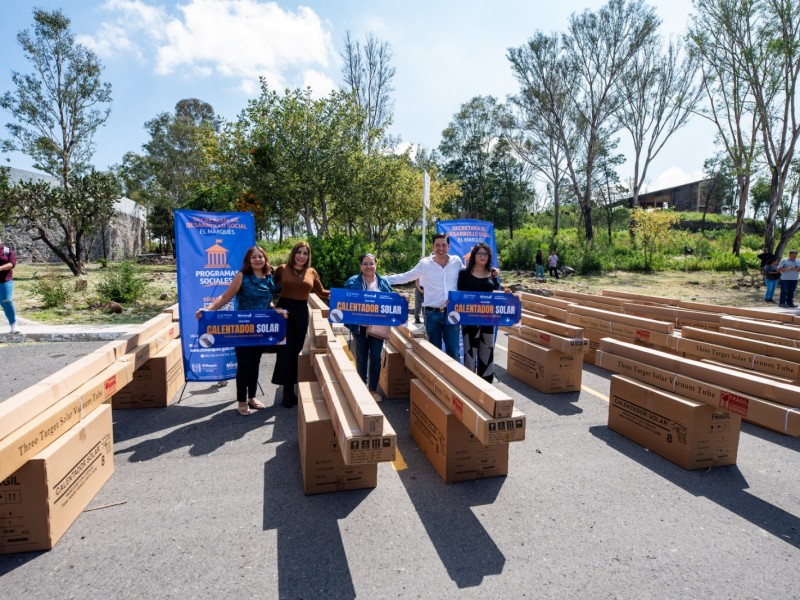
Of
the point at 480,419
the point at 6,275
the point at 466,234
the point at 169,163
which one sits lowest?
the point at 480,419

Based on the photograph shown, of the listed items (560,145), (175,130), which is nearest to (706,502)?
(560,145)

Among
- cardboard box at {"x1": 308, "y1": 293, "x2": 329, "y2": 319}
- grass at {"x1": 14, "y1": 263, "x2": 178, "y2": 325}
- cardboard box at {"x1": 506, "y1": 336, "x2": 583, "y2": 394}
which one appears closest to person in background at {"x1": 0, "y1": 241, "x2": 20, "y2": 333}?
grass at {"x1": 14, "y1": 263, "x2": 178, "y2": 325}

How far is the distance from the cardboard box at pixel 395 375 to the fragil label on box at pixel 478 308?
0.94m

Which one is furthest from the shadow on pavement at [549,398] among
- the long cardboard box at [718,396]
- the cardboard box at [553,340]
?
the long cardboard box at [718,396]

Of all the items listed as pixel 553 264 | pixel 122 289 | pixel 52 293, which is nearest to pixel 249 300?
pixel 122 289

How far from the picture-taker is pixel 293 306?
16.0 feet

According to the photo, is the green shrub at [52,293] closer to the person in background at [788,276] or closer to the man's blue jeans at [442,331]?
the man's blue jeans at [442,331]

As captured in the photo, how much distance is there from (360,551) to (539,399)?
3.39 metres

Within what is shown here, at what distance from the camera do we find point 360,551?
8.63ft

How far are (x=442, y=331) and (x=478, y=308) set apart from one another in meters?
0.52

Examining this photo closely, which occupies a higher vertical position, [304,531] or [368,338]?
[368,338]

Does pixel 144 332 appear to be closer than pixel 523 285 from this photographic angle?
Yes

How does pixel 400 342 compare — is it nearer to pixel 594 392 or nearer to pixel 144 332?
pixel 594 392

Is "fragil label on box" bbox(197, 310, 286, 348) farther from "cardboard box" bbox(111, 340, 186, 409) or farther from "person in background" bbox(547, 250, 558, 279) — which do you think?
"person in background" bbox(547, 250, 558, 279)
